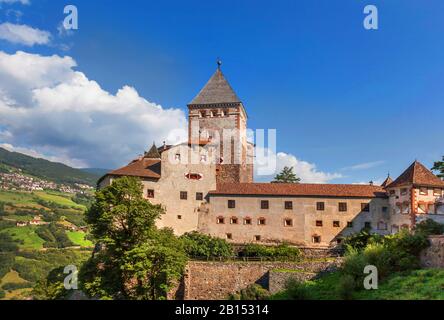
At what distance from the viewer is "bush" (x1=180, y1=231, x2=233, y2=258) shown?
35.1 m

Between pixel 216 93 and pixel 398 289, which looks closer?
pixel 398 289

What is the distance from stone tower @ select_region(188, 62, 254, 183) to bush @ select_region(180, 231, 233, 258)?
9273mm

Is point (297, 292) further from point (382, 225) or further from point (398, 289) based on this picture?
point (382, 225)

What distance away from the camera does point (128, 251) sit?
26875 mm

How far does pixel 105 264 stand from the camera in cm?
2814

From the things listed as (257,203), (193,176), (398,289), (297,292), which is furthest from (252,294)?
(193,176)

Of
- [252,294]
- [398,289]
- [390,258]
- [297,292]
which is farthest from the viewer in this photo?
[252,294]

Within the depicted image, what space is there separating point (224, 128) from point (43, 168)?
Answer: 151003 mm

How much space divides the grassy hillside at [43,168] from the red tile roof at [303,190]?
139 meters

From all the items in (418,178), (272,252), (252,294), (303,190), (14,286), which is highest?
(418,178)

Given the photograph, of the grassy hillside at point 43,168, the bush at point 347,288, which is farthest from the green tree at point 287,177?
the grassy hillside at point 43,168

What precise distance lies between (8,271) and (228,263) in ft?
217

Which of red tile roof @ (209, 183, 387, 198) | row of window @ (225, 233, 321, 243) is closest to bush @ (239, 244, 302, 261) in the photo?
row of window @ (225, 233, 321, 243)

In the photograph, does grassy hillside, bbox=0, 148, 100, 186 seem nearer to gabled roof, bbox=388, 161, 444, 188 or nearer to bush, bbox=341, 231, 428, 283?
gabled roof, bbox=388, 161, 444, 188
